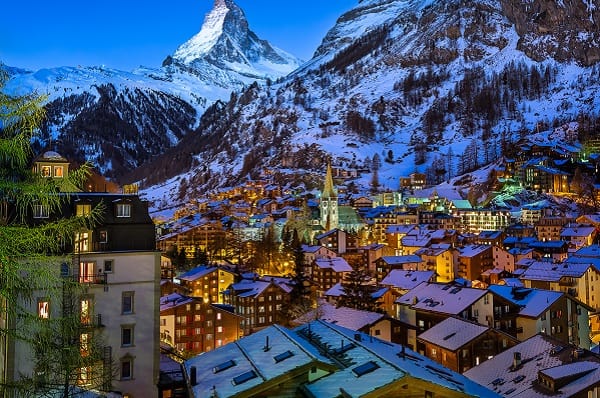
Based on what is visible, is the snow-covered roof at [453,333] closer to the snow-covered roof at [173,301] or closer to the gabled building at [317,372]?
the gabled building at [317,372]

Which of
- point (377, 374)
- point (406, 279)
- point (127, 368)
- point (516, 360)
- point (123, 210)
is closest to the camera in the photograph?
point (377, 374)

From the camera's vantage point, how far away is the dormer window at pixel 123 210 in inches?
798

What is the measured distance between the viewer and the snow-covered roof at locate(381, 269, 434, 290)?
171ft

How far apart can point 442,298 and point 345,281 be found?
2073cm

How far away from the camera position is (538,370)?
2241 cm

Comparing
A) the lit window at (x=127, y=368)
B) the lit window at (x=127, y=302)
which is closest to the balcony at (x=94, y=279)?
the lit window at (x=127, y=302)

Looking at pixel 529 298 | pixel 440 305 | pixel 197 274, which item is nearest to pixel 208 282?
pixel 197 274

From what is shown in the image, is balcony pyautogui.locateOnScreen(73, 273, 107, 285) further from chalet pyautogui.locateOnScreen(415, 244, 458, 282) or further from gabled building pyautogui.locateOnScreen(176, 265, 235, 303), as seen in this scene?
chalet pyautogui.locateOnScreen(415, 244, 458, 282)

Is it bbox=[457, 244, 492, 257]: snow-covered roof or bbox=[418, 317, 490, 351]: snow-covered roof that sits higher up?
bbox=[457, 244, 492, 257]: snow-covered roof

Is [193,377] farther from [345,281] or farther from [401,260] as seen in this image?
[401,260]

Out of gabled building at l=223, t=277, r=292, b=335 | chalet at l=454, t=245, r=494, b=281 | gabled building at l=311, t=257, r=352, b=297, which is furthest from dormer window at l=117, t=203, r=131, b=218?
chalet at l=454, t=245, r=494, b=281

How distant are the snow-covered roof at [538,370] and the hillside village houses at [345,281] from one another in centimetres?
105

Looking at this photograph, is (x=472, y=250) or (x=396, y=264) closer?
(x=396, y=264)

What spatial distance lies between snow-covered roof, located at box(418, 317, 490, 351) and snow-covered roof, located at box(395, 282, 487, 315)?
3541 mm
